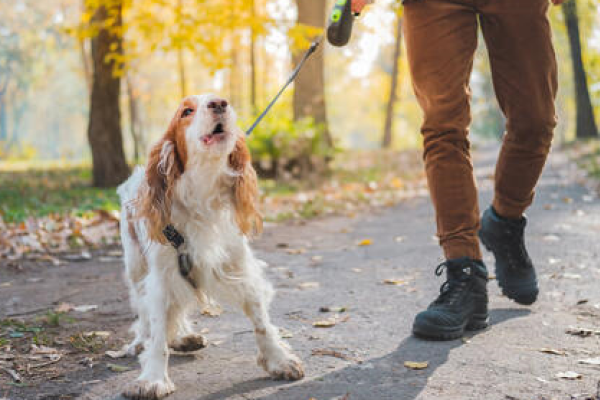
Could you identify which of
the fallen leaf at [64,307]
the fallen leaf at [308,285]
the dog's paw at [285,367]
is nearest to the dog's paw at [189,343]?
the dog's paw at [285,367]

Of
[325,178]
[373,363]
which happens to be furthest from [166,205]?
[325,178]

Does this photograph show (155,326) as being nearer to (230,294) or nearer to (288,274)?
(230,294)

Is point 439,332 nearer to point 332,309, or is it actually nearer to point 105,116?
point 332,309

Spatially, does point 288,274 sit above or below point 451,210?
below

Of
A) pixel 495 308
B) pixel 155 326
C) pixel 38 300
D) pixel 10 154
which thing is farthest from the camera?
pixel 10 154

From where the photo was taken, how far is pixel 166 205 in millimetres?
2820

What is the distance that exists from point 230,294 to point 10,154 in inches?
1076

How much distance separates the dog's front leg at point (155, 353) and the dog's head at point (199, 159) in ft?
0.71

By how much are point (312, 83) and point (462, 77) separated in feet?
33.5

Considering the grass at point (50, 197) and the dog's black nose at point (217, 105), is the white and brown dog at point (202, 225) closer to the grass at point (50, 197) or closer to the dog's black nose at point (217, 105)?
the dog's black nose at point (217, 105)

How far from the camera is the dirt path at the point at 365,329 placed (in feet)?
8.48

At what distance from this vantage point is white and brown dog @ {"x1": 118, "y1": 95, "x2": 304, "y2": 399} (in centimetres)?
275

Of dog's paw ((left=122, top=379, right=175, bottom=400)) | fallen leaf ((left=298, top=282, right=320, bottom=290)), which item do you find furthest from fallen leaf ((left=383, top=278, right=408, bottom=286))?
dog's paw ((left=122, top=379, right=175, bottom=400))

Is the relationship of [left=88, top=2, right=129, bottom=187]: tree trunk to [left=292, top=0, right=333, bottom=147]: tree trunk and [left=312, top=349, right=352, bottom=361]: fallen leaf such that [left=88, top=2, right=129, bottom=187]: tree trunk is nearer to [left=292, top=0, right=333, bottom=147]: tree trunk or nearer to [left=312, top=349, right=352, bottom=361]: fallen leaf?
[left=292, top=0, right=333, bottom=147]: tree trunk
